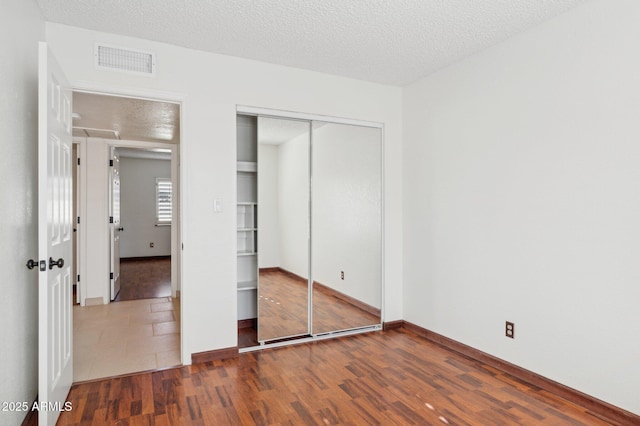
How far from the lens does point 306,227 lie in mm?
3652

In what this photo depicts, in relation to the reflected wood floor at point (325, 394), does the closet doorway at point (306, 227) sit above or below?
above

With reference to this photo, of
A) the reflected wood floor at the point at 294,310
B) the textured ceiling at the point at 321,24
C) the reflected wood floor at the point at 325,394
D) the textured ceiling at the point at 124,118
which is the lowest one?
the reflected wood floor at the point at 325,394

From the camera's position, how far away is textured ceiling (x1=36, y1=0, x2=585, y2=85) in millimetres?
2410

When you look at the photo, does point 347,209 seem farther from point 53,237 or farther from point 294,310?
point 53,237

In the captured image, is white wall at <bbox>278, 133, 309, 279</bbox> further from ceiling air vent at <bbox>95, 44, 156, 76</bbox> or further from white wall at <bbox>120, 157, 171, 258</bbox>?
white wall at <bbox>120, 157, 171, 258</bbox>

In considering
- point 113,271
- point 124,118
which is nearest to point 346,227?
point 124,118

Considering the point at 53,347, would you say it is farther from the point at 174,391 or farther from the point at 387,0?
the point at 387,0

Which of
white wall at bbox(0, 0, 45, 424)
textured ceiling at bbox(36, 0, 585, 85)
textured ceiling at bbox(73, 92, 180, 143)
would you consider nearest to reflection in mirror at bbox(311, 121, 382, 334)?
textured ceiling at bbox(36, 0, 585, 85)

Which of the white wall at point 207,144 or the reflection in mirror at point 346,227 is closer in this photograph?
the white wall at point 207,144

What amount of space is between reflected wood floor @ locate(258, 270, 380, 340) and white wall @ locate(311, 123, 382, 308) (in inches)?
6.1

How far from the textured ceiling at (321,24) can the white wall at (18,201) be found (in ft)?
1.81

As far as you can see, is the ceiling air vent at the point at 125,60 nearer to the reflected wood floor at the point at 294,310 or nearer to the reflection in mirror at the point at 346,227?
the reflection in mirror at the point at 346,227

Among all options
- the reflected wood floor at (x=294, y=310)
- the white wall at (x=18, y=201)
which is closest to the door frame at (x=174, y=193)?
the reflected wood floor at (x=294, y=310)

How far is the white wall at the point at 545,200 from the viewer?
7.27 feet
